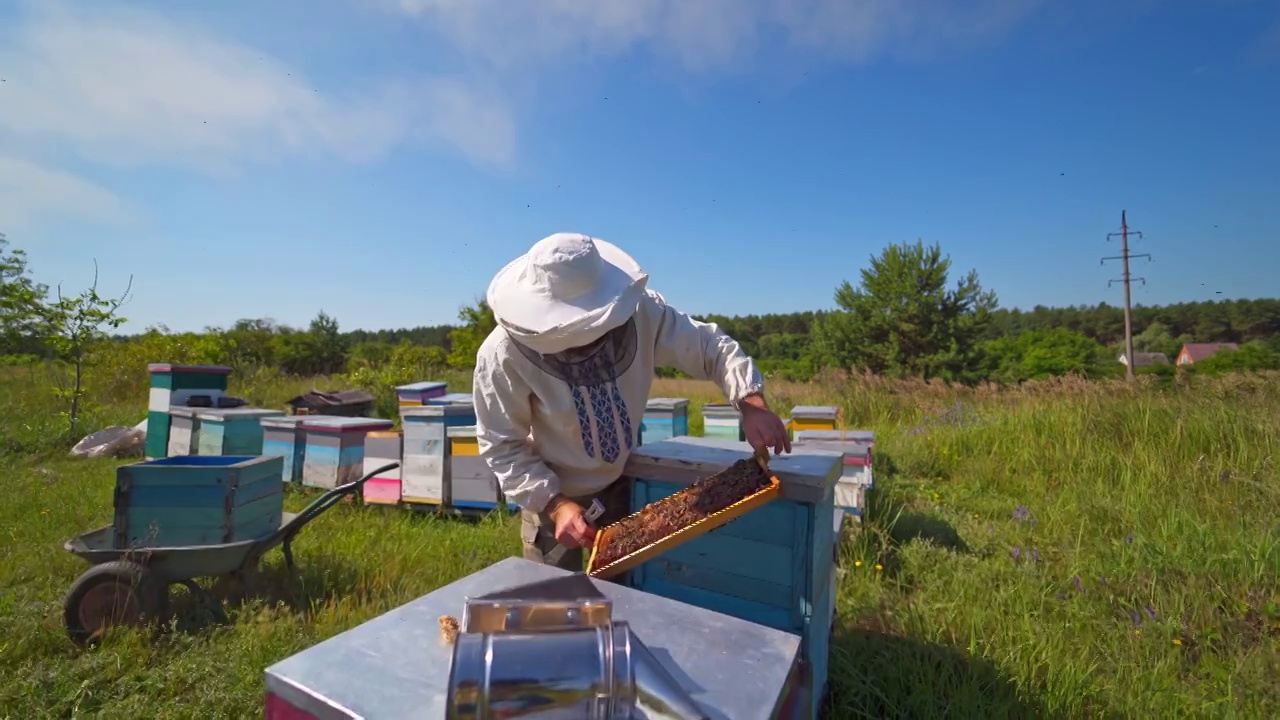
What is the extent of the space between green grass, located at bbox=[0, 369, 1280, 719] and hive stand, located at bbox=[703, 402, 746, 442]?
1507 mm

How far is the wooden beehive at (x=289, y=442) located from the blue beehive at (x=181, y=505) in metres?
2.23

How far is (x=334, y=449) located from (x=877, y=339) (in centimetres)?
2492

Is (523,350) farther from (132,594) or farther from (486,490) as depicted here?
(486,490)

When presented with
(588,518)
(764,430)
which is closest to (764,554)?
(764,430)

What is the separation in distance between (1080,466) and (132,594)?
696cm

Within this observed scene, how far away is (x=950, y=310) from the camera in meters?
25.1

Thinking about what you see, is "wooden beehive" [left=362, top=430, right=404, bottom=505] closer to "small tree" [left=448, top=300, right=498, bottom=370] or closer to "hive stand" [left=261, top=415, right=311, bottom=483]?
"hive stand" [left=261, top=415, right=311, bottom=483]

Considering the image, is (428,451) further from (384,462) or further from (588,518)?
(588,518)

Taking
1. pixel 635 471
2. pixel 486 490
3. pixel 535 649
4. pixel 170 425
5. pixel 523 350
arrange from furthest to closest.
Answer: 1. pixel 170 425
2. pixel 486 490
3. pixel 635 471
4. pixel 523 350
5. pixel 535 649

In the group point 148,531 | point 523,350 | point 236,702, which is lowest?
point 236,702

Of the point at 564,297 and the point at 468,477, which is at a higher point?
the point at 564,297

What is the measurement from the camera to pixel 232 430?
562cm

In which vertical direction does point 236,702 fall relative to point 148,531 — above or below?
below

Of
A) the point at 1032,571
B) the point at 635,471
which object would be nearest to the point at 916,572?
the point at 1032,571
